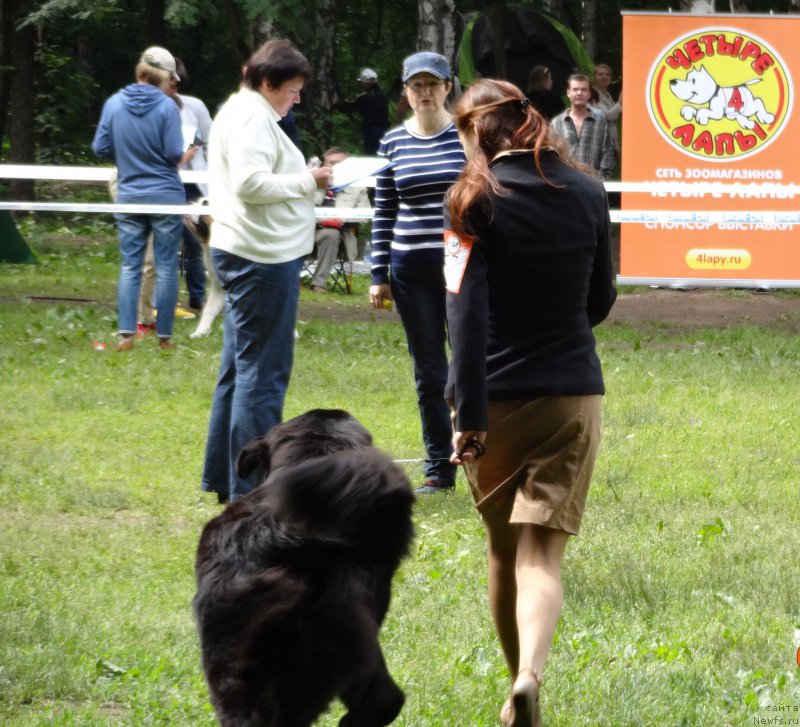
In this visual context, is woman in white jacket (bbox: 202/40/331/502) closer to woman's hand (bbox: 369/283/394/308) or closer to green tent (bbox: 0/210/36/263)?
woman's hand (bbox: 369/283/394/308)

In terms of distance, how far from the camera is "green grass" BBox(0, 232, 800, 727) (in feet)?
13.5

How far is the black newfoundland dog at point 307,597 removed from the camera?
316cm

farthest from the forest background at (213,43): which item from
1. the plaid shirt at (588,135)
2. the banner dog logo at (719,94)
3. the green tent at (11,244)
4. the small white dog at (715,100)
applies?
the plaid shirt at (588,135)

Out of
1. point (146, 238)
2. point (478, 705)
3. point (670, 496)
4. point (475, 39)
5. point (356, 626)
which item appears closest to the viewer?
point (356, 626)

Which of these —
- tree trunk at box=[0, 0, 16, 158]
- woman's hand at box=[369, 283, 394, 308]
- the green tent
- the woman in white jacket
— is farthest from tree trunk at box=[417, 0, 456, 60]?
the woman in white jacket

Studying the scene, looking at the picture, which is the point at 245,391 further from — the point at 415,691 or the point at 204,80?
the point at 204,80

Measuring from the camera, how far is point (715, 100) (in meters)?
14.1

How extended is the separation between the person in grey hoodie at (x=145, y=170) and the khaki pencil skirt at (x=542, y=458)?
6655 millimetres

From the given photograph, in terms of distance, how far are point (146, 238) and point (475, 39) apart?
11260 mm

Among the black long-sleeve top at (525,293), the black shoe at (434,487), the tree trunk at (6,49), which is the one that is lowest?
the black shoe at (434,487)

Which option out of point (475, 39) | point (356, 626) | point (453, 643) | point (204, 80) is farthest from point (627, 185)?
point (204, 80)

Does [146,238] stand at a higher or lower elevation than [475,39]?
lower

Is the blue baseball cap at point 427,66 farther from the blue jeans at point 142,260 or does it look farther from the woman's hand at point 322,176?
the blue jeans at point 142,260

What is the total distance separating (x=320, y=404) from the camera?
857 centimetres
